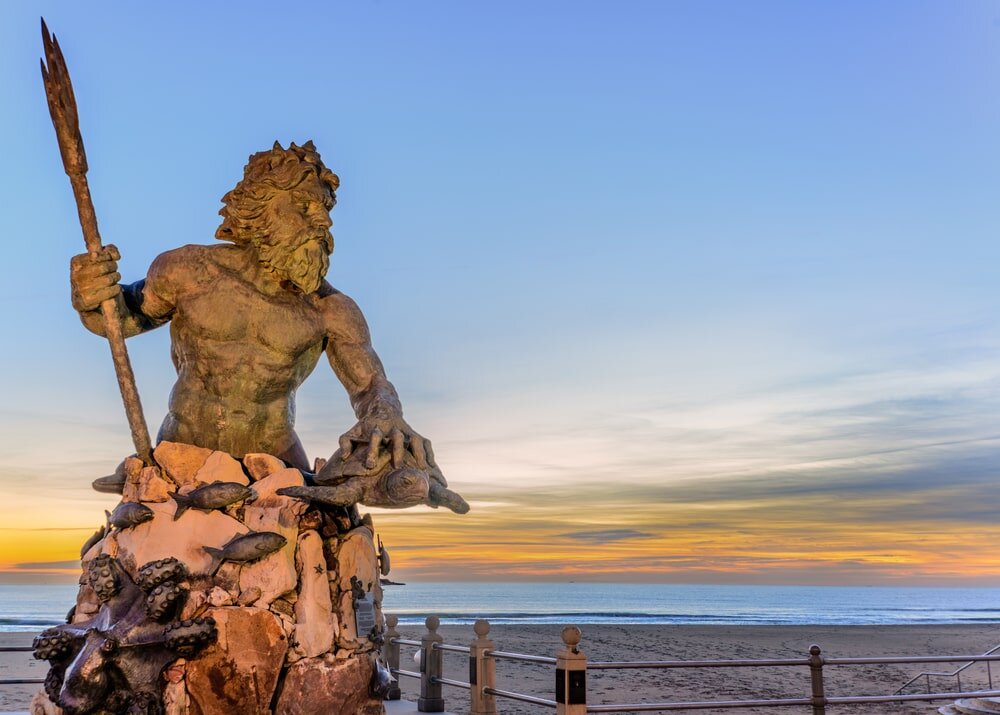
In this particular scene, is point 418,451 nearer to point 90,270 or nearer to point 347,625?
point 347,625

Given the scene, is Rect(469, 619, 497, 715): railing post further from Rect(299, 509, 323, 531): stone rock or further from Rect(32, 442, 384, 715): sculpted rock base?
Rect(299, 509, 323, 531): stone rock

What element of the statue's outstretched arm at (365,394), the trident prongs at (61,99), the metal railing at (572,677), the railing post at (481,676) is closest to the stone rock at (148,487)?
the statue's outstretched arm at (365,394)

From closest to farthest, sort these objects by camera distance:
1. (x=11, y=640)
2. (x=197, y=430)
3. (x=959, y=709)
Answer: (x=197, y=430), (x=959, y=709), (x=11, y=640)

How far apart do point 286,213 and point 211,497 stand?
4.24 feet

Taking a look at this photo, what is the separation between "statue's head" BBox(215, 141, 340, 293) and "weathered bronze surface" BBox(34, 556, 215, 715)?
1381mm

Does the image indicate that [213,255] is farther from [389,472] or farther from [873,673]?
[873,673]

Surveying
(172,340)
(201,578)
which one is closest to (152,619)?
(201,578)

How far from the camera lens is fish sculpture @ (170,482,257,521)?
12.9 ft

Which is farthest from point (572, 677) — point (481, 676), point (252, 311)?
point (252, 311)

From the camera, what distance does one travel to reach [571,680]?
6371 millimetres

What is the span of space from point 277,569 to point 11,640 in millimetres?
21497

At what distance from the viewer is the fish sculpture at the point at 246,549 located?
383cm

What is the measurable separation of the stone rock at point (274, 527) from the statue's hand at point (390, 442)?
1.05ft

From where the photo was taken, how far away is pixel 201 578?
386cm
